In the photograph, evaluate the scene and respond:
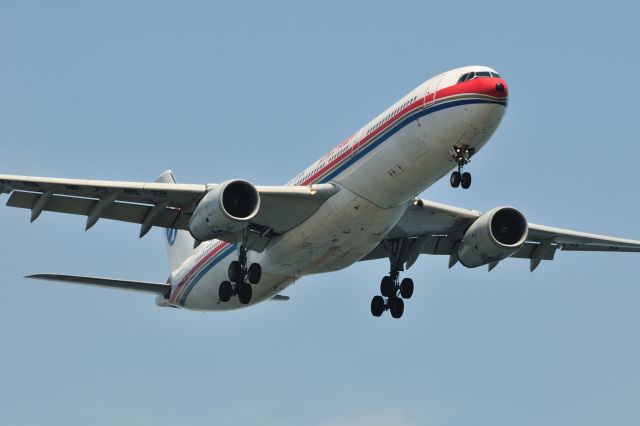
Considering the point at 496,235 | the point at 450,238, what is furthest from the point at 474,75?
the point at 450,238

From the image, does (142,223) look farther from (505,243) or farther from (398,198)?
(505,243)

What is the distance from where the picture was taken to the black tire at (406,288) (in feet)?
142

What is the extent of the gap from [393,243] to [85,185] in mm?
11708

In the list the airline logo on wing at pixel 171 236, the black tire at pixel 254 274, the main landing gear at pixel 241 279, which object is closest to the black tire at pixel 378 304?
the main landing gear at pixel 241 279

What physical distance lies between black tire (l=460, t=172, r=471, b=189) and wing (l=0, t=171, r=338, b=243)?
443cm

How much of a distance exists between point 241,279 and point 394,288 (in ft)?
19.9

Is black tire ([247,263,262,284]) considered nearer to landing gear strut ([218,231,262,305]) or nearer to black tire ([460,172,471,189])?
landing gear strut ([218,231,262,305])

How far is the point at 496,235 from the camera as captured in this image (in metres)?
41.8

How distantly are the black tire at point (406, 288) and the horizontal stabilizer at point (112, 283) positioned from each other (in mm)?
9449

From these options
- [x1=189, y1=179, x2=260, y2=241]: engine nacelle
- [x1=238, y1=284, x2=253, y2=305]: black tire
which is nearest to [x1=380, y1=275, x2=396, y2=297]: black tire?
[x1=238, y1=284, x2=253, y2=305]: black tire

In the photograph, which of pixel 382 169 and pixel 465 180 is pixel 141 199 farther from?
pixel 465 180

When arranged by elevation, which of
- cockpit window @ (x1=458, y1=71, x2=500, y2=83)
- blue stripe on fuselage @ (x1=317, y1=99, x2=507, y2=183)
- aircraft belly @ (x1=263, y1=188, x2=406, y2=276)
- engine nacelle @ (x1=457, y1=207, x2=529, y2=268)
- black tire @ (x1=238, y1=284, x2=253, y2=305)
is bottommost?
black tire @ (x1=238, y1=284, x2=253, y2=305)

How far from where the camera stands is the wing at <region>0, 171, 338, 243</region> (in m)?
37.6

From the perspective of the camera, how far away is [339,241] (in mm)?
38719
